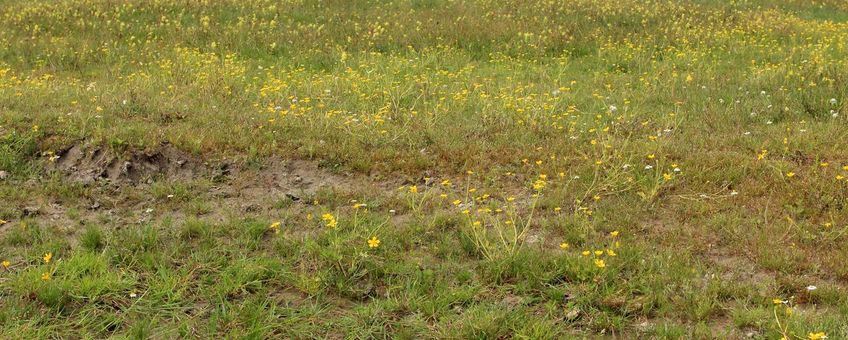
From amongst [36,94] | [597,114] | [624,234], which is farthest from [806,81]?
[36,94]

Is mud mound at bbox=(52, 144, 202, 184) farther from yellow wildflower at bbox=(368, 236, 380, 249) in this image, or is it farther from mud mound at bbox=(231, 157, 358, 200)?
yellow wildflower at bbox=(368, 236, 380, 249)

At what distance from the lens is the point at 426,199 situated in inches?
212

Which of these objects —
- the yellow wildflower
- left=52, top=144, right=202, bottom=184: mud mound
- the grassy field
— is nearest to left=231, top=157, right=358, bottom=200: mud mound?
the grassy field

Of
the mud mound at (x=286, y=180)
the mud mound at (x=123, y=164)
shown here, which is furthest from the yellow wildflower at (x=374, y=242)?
the mud mound at (x=123, y=164)

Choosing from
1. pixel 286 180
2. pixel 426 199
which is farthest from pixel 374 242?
pixel 286 180

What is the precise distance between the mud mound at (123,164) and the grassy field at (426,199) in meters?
0.02

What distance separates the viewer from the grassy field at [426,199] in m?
3.89

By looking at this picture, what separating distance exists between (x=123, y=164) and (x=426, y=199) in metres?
2.54

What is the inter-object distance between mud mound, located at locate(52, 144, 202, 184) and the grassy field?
0.07ft

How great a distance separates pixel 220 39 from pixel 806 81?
8.78m

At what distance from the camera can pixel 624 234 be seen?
Result: 475cm

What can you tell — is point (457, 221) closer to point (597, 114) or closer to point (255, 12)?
point (597, 114)

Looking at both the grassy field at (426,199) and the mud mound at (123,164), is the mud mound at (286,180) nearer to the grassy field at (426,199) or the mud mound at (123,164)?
the grassy field at (426,199)

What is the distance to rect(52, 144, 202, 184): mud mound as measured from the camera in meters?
5.80
